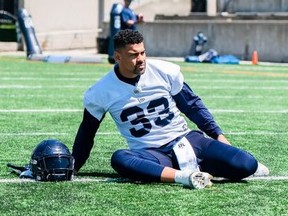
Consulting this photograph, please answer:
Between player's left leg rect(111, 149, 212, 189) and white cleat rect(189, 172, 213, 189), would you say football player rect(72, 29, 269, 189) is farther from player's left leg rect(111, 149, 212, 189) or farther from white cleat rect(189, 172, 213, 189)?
white cleat rect(189, 172, 213, 189)

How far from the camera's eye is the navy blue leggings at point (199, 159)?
20.4ft

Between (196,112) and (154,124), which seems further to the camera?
(196,112)

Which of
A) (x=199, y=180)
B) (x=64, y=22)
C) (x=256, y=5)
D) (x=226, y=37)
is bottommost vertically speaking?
(x=64, y=22)

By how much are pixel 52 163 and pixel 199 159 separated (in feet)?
3.31

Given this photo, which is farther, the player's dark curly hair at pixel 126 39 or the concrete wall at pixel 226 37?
the concrete wall at pixel 226 37

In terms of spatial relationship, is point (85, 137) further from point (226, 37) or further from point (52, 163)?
point (226, 37)

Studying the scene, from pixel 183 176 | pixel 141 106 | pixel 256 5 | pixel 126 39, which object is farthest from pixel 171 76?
pixel 256 5

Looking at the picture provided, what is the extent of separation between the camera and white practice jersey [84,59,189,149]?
21.1 ft

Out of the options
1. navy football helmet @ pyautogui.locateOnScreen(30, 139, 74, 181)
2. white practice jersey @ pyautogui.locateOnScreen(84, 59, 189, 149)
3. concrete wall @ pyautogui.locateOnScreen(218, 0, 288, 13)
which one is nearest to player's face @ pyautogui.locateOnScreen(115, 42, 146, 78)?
white practice jersey @ pyautogui.locateOnScreen(84, 59, 189, 149)

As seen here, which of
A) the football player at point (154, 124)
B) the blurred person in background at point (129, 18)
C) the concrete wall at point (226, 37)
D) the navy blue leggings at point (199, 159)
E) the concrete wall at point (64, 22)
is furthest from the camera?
the concrete wall at point (64, 22)

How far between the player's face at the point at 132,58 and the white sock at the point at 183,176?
755mm

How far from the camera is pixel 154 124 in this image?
21.1ft

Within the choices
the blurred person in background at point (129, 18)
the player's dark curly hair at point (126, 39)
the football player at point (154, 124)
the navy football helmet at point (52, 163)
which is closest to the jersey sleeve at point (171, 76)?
the football player at point (154, 124)

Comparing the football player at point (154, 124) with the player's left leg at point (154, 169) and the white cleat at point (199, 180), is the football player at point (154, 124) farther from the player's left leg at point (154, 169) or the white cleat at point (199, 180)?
the white cleat at point (199, 180)
